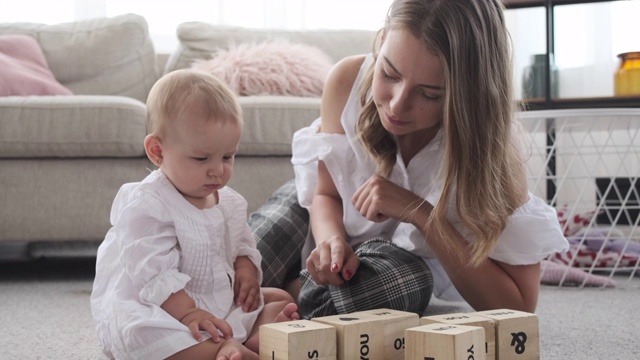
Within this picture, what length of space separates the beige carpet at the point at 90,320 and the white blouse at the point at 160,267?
172 millimetres

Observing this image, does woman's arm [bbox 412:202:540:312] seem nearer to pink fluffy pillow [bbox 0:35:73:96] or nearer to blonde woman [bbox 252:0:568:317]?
blonde woman [bbox 252:0:568:317]

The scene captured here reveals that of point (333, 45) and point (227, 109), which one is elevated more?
point (333, 45)

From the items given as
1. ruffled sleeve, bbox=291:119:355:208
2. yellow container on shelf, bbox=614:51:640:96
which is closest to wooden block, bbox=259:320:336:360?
ruffled sleeve, bbox=291:119:355:208

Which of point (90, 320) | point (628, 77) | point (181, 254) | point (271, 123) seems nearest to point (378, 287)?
point (181, 254)

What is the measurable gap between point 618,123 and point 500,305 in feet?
2.77

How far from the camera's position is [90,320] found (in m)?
1.38

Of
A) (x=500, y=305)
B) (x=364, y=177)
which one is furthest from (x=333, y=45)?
(x=500, y=305)

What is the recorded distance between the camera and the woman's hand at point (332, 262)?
3.53 ft

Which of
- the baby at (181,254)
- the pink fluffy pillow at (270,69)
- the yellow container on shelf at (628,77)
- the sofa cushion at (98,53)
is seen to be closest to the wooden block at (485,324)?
the baby at (181,254)

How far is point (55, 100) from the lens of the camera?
197 cm

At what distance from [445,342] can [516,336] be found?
0.54 ft

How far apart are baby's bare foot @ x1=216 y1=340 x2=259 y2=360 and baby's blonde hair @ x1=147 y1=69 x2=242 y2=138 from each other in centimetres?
→ 28

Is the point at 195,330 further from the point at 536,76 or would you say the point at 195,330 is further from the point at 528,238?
the point at 536,76

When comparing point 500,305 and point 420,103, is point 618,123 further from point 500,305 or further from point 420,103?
point 420,103
